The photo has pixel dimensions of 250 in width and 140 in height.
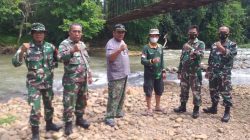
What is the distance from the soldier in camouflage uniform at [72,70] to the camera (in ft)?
16.5

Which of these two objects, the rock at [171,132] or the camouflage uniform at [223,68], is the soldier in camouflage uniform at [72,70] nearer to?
the rock at [171,132]

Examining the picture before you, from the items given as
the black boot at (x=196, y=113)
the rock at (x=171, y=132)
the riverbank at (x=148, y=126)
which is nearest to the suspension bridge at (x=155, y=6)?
the riverbank at (x=148, y=126)

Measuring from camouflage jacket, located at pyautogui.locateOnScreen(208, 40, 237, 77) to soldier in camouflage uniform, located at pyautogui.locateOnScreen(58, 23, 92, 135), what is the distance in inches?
87.2

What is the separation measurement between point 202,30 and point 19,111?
1217 inches

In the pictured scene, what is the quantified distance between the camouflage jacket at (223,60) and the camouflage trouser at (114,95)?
5.21 ft

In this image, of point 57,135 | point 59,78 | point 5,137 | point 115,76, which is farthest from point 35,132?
point 59,78

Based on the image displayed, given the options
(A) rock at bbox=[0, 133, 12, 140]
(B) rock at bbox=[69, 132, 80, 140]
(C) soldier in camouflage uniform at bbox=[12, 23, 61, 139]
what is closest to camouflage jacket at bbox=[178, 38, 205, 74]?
(B) rock at bbox=[69, 132, 80, 140]

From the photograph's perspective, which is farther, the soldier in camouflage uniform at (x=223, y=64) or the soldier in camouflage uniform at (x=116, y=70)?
the soldier in camouflage uniform at (x=223, y=64)

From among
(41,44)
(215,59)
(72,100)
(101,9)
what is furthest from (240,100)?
(101,9)

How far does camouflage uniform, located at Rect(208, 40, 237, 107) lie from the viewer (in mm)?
6055

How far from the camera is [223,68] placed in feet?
20.1

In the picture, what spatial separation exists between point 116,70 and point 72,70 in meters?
0.79

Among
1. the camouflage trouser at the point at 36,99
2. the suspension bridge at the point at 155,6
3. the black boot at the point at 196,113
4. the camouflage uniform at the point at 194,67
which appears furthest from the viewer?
the suspension bridge at the point at 155,6

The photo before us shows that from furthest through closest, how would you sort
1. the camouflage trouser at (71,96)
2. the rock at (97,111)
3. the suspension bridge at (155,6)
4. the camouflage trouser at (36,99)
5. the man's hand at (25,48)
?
the suspension bridge at (155,6), the rock at (97,111), the camouflage trouser at (71,96), the camouflage trouser at (36,99), the man's hand at (25,48)
